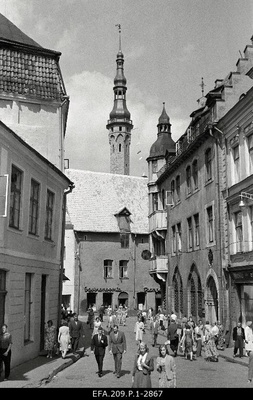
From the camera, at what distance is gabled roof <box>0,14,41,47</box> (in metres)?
24.0

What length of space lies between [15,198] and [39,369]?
18.6 feet

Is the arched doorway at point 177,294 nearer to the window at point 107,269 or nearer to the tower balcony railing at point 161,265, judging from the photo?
the tower balcony railing at point 161,265

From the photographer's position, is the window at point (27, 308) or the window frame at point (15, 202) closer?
the window frame at point (15, 202)

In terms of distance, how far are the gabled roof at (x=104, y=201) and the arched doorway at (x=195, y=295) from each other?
69.4ft

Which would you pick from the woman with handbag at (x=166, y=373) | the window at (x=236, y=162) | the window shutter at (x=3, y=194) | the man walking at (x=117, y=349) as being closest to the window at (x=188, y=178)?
the window at (x=236, y=162)

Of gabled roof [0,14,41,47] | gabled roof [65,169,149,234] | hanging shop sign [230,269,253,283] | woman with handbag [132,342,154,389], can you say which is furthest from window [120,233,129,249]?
woman with handbag [132,342,154,389]

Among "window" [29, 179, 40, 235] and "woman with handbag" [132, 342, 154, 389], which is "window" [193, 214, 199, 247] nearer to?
"window" [29, 179, 40, 235]

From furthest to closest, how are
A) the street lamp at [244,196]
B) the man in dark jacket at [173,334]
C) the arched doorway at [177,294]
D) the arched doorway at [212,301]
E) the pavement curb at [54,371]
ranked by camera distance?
the arched doorway at [177,294] → the arched doorway at [212,301] → the street lamp at [244,196] → the man in dark jacket at [173,334] → the pavement curb at [54,371]

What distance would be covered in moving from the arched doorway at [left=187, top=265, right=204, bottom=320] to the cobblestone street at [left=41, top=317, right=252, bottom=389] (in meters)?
8.60

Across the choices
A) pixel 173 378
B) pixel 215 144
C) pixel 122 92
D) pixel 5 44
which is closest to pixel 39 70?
pixel 5 44

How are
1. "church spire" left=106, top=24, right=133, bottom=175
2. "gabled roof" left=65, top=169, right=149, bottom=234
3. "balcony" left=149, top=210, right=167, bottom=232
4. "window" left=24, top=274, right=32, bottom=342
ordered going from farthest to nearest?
"church spire" left=106, top=24, right=133, bottom=175 < "gabled roof" left=65, top=169, right=149, bottom=234 < "balcony" left=149, top=210, right=167, bottom=232 < "window" left=24, top=274, right=32, bottom=342

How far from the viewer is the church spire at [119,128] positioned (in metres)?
88.2

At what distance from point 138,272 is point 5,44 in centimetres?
3234

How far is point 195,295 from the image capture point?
2962 cm
